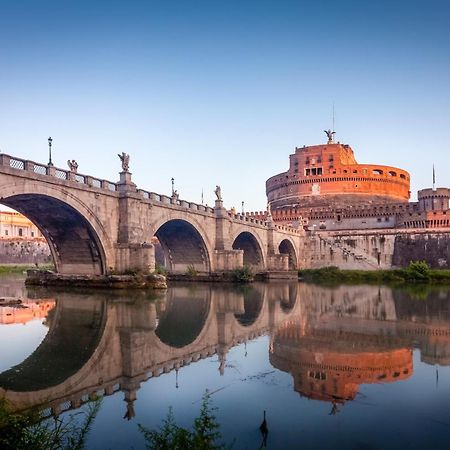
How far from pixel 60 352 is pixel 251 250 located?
40.0 m

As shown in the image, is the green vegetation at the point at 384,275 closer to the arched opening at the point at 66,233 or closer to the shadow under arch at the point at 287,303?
the shadow under arch at the point at 287,303

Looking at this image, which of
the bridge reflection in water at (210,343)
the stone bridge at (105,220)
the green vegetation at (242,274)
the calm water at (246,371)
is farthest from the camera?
the green vegetation at (242,274)

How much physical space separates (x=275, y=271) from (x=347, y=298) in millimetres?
18170

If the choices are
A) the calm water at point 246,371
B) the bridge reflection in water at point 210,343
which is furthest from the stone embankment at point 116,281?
the calm water at point 246,371

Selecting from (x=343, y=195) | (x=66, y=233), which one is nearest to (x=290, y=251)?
(x=343, y=195)

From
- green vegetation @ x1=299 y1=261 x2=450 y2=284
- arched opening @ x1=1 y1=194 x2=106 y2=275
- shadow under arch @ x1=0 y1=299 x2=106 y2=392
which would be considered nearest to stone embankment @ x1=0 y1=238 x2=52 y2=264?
arched opening @ x1=1 y1=194 x2=106 y2=275

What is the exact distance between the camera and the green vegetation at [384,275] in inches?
1641

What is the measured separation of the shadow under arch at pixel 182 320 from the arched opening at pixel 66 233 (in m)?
6.32

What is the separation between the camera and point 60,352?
1144 cm

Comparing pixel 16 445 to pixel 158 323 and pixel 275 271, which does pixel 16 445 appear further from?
pixel 275 271

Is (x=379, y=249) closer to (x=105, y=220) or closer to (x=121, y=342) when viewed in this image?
(x=105, y=220)

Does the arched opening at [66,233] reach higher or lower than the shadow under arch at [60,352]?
higher

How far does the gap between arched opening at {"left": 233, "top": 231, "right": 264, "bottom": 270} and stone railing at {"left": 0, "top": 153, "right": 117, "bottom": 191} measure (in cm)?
2341

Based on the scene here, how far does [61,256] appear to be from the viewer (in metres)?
29.6
